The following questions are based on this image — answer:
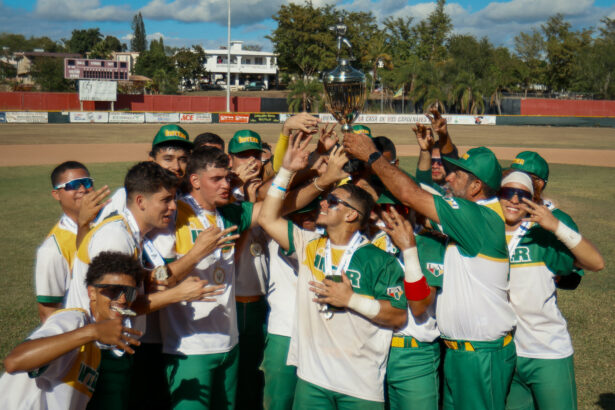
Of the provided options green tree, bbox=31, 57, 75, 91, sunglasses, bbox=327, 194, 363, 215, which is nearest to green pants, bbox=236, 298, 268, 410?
sunglasses, bbox=327, 194, 363, 215

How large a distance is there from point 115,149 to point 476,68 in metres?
56.1

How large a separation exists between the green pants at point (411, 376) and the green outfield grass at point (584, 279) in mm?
2723

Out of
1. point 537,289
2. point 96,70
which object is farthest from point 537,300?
point 96,70

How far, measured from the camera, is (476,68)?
72.6 metres

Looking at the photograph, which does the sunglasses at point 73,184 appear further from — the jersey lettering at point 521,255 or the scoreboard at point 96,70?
the scoreboard at point 96,70

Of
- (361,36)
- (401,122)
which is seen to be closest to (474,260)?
(401,122)

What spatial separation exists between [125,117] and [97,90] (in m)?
11.2

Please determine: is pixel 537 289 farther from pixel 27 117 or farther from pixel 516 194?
pixel 27 117

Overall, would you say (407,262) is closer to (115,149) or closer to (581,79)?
(115,149)

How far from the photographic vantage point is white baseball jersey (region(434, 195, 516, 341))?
3.87 m

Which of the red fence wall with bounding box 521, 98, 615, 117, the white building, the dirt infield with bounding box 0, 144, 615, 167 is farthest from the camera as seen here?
the white building

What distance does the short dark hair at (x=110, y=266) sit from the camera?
341 cm

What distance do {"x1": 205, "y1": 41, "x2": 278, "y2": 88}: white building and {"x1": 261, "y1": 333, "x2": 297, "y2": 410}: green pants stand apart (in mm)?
107316

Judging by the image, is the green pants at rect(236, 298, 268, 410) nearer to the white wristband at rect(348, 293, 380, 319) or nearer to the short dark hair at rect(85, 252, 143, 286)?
the white wristband at rect(348, 293, 380, 319)
